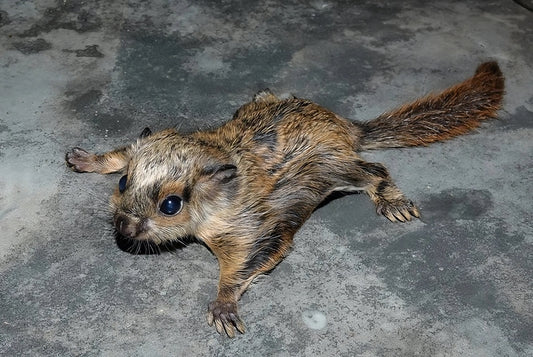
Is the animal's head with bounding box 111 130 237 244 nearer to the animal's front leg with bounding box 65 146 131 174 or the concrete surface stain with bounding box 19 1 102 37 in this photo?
the animal's front leg with bounding box 65 146 131 174

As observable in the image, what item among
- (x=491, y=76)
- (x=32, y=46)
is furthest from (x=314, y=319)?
(x=32, y=46)

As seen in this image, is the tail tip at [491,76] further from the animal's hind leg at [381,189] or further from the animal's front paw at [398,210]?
the animal's front paw at [398,210]

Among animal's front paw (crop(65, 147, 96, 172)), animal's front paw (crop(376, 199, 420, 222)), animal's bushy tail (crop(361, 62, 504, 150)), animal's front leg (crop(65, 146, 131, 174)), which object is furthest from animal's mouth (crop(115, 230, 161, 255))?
animal's bushy tail (crop(361, 62, 504, 150))

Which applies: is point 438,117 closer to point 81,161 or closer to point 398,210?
point 398,210

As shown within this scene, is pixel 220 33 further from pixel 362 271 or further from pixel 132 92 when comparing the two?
pixel 362 271

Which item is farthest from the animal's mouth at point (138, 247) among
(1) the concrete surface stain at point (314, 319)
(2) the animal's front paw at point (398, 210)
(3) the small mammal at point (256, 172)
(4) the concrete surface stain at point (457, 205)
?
(4) the concrete surface stain at point (457, 205)

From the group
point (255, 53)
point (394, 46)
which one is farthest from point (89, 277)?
point (394, 46)
